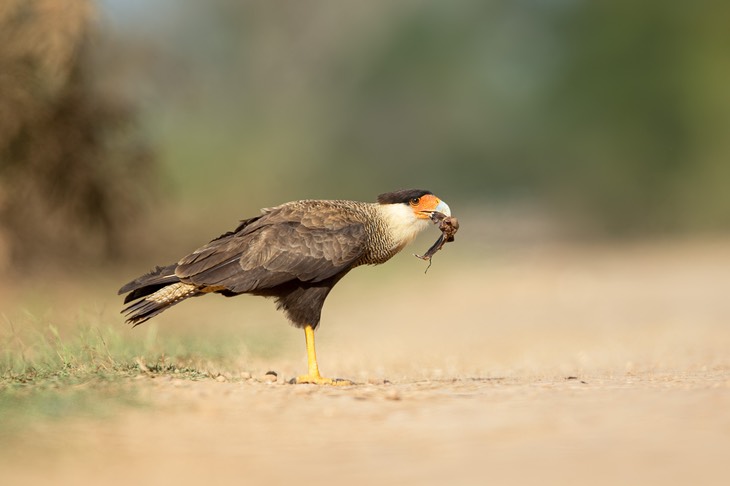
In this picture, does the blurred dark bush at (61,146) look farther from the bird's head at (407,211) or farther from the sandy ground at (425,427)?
the bird's head at (407,211)

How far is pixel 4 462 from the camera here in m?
4.59

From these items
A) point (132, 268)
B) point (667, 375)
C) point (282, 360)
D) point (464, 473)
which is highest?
point (132, 268)

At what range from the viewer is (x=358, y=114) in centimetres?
3875

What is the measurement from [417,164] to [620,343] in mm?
27899

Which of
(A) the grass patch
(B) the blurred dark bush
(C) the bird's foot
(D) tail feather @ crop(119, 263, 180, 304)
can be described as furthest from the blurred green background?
(C) the bird's foot

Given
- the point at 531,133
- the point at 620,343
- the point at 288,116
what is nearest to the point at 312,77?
the point at 288,116

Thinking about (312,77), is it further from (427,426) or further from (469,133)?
(427,426)

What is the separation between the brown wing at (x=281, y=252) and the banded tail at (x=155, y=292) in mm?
85

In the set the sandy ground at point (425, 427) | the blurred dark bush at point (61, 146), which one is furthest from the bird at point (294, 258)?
the blurred dark bush at point (61, 146)

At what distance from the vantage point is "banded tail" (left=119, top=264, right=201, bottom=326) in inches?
267

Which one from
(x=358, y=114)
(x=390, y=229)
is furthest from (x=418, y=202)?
(x=358, y=114)

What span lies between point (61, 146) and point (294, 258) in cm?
952

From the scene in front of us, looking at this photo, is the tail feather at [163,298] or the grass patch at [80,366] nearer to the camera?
the grass patch at [80,366]

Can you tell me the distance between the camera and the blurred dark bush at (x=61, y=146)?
1423 cm
